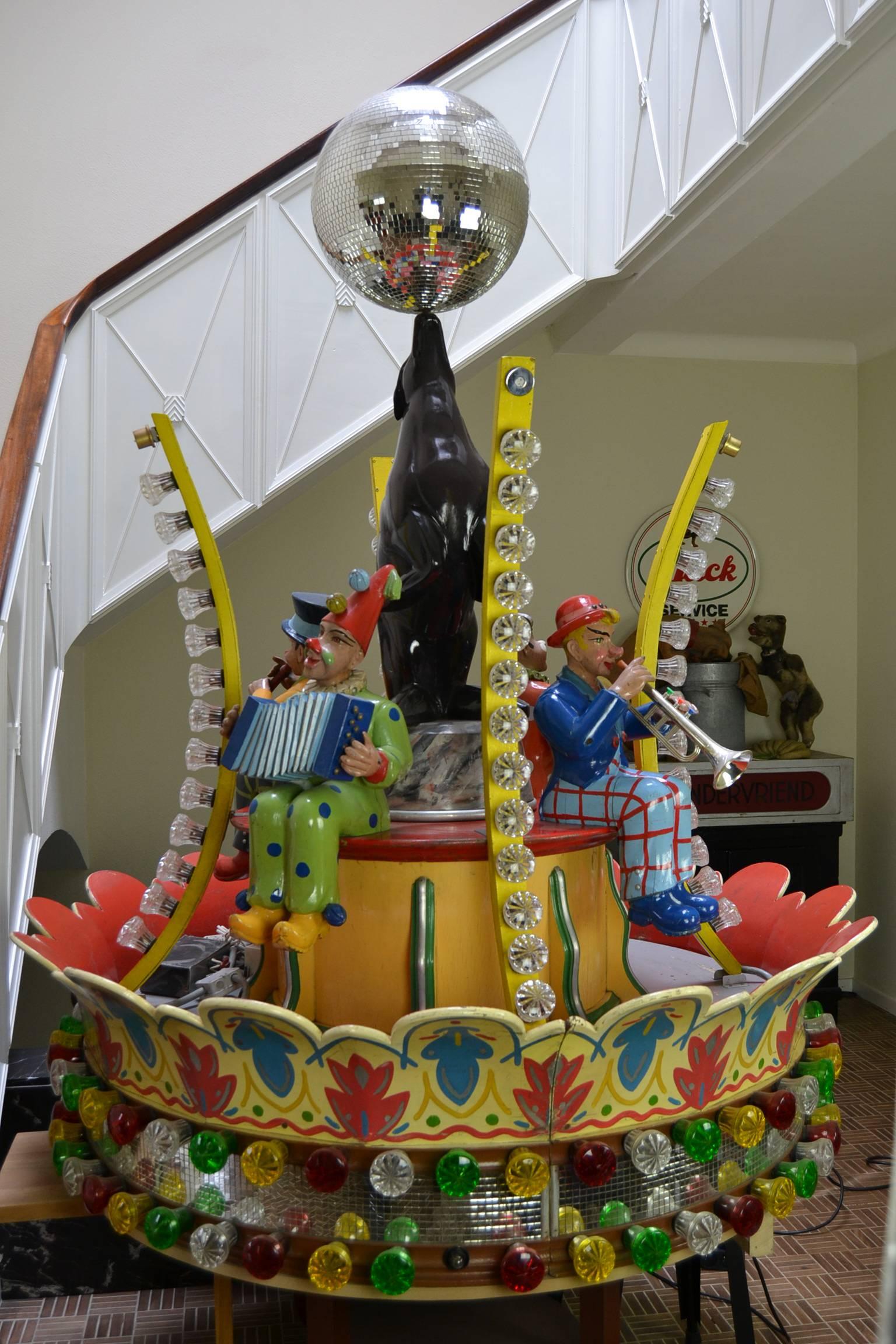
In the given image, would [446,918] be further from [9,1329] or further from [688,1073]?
[9,1329]

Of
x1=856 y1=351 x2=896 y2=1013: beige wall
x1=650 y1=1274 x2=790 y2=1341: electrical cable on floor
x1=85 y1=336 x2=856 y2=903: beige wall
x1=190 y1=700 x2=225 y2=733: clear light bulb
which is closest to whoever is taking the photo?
x1=190 y1=700 x2=225 y2=733: clear light bulb

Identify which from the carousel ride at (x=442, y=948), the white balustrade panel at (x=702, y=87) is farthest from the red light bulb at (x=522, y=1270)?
the white balustrade panel at (x=702, y=87)

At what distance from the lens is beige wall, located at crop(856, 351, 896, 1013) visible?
19.0ft

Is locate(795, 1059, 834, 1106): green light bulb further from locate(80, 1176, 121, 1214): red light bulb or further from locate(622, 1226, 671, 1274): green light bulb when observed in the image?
locate(622, 1226, 671, 1274): green light bulb

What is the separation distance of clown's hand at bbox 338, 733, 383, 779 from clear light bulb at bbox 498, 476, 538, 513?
0.48 m

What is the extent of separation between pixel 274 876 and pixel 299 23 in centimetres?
497

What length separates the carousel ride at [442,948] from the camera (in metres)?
1.96

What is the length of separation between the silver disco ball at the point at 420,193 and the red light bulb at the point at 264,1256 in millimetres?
1767

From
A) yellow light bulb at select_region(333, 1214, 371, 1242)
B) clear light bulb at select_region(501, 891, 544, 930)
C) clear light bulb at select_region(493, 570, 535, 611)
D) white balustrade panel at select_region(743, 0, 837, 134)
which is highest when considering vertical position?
white balustrade panel at select_region(743, 0, 837, 134)

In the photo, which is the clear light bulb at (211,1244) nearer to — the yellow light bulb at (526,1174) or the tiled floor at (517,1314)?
the yellow light bulb at (526,1174)

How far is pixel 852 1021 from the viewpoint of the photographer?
5.57 m

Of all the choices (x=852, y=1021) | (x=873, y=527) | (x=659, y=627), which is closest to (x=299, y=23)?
(x=873, y=527)

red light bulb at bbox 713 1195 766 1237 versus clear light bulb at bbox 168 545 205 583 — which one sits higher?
clear light bulb at bbox 168 545 205 583

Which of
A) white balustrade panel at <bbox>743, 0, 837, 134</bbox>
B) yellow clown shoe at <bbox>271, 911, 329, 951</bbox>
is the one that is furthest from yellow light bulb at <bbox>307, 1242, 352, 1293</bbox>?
white balustrade panel at <bbox>743, 0, 837, 134</bbox>
